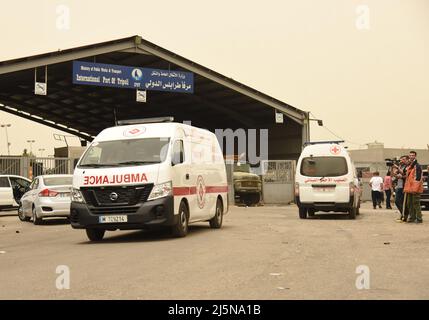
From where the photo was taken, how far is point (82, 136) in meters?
54.9

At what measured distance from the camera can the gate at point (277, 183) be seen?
1236 inches

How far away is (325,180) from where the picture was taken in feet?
60.4

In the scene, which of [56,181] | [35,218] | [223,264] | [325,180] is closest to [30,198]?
[35,218]

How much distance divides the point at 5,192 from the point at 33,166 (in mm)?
5822

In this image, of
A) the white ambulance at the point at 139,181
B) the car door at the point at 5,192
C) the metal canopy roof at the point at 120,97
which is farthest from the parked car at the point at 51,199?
the metal canopy roof at the point at 120,97

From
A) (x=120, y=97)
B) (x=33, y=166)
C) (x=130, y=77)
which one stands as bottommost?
(x=33, y=166)

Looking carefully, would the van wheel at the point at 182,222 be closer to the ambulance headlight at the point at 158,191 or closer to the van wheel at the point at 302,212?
the ambulance headlight at the point at 158,191

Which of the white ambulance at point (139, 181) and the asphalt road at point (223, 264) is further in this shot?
the white ambulance at point (139, 181)

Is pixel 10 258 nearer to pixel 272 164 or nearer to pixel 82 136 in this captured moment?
pixel 272 164

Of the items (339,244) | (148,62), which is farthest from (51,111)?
(339,244)

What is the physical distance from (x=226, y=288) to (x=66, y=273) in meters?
2.36

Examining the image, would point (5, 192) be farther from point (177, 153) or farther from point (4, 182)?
point (177, 153)

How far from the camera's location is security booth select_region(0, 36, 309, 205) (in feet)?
96.2

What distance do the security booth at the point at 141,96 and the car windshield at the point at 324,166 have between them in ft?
44.0
